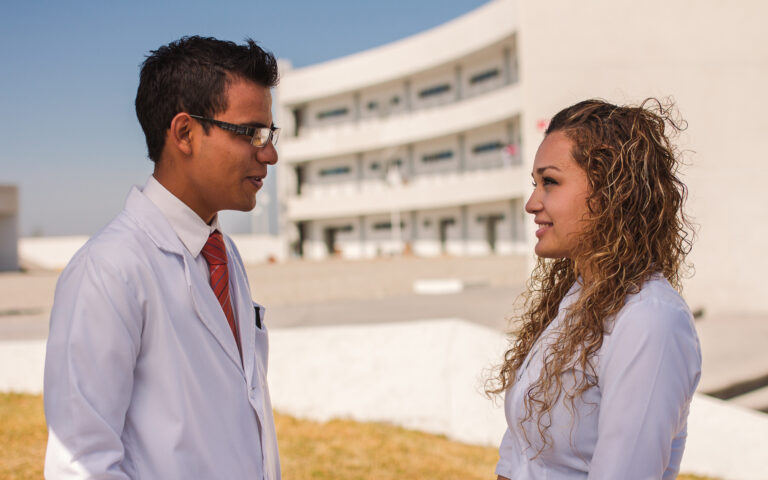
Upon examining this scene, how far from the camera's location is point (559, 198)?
5.30ft

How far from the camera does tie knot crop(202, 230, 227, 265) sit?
174 cm

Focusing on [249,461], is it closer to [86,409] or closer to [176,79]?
[86,409]

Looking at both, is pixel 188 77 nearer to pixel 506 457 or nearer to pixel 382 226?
pixel 506 457

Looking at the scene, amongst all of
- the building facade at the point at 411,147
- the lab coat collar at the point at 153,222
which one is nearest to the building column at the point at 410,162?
the building facade at the point at 411,147

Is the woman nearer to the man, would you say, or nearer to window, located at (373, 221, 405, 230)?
the man

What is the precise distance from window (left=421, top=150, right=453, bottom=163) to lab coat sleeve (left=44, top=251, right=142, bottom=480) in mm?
38013

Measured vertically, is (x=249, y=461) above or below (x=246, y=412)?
below

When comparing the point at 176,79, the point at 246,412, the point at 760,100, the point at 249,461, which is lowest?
the point at 249,461

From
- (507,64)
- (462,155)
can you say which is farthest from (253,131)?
(462,155)

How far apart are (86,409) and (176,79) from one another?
2.63 feet

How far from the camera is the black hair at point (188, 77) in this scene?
64.7 inches

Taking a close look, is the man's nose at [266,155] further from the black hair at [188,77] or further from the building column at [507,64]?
the building column at [507,64]

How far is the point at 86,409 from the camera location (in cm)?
136

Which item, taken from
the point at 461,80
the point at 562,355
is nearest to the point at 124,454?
the point at 562,355
